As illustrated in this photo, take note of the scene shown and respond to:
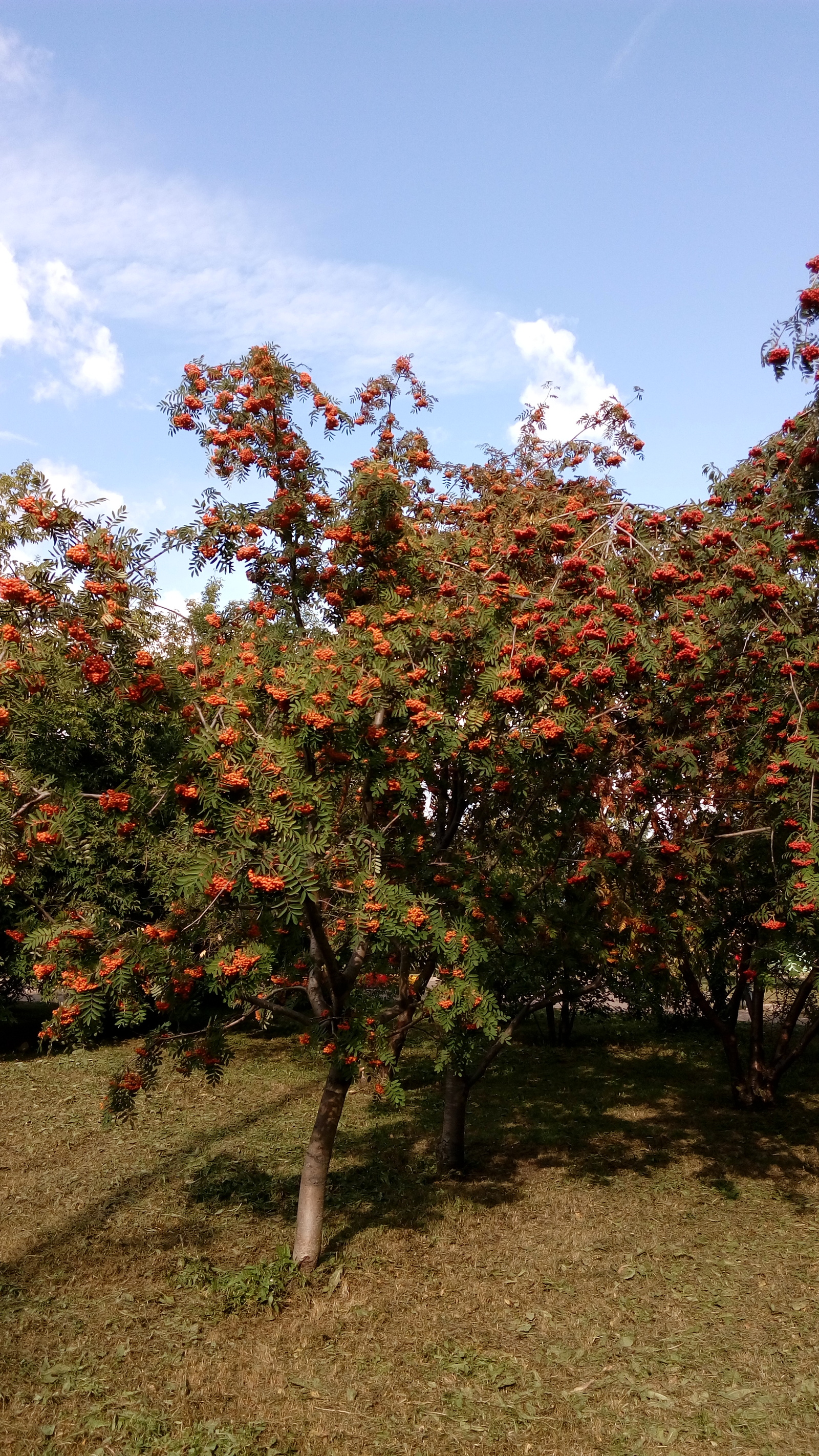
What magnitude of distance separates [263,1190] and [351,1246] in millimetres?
1691

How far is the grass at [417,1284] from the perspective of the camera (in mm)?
5574

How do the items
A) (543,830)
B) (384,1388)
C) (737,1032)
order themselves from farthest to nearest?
(737,1032), (543,830), (384,1388)

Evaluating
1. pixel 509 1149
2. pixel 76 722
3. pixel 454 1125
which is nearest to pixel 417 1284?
pixel 454 1125

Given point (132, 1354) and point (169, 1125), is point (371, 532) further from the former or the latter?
point (169, 1125)

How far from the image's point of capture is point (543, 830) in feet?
27.3

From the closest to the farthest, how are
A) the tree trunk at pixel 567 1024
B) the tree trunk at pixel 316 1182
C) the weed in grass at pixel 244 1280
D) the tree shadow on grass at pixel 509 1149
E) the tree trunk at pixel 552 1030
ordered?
1. the weed in grass at pixel 244 1280
2. the tree trunk at pixel 316 1182
3. the tree shadow on grass at pixel 509 1149
4. the tree trunk at pixel 567 1024
5. the tree trunk at pixel 552 1030

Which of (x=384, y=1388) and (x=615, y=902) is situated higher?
(x=615, y=902)

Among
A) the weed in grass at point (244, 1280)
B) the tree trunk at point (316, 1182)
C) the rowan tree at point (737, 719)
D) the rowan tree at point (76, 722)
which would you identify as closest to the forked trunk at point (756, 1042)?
the rowan tree at point (737, 719)

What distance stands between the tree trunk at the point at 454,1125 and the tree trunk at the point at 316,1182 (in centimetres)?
248

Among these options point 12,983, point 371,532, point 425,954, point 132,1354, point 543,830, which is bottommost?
point 132,1354

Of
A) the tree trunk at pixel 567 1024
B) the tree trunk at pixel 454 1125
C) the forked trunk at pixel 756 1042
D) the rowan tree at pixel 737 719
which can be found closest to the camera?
the rowan tree at pixel 737 719

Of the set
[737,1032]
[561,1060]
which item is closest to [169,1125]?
[561,1060]

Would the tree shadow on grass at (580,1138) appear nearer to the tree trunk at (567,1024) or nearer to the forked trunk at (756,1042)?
the forked trunk at (756,1042)

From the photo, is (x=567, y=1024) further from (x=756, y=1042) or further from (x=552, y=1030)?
(x=756, y=1042)
